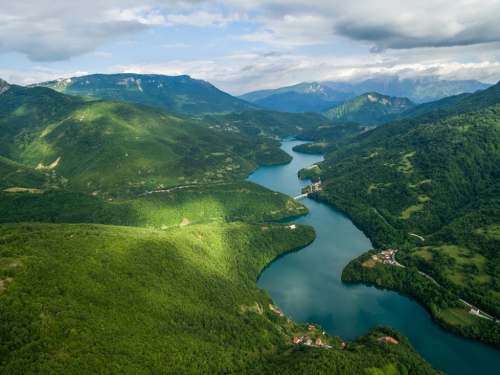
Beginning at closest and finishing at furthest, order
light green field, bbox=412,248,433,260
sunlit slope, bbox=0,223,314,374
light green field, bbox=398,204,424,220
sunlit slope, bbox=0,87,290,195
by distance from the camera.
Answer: sunlit slope, bbox=0,223,314,374 < light green field, bbox=412,248,433,260 < light green field, bbox=398,204,424,220 < sunlit slope, bbox=0,87,290,195

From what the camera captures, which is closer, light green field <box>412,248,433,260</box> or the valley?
the valley

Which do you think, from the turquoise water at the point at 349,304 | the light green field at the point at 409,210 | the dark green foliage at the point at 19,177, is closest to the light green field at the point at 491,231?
the light green field at the point at 409,210

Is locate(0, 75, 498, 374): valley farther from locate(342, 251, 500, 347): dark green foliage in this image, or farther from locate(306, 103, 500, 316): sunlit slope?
locate(306, 103, 500, 316): sunlit slope

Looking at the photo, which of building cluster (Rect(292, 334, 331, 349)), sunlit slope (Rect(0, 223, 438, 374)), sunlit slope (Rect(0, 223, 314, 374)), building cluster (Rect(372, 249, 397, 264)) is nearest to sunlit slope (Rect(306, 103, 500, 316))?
building cluster (Rect(372, 249, 397, 264))

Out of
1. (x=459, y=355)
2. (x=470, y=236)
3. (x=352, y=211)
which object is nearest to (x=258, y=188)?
(x=352, y=211)

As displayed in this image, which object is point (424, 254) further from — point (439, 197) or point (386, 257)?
point (439, 197)

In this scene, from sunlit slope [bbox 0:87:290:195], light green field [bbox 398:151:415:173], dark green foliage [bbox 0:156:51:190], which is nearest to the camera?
dark green foliage [bbox 0:156:51:190]

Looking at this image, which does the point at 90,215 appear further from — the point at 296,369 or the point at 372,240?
the point at 372,240
